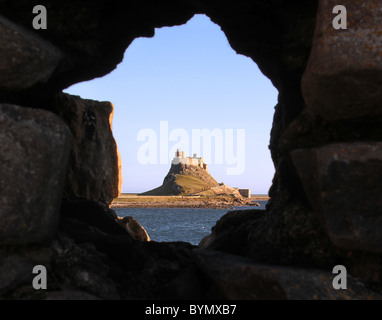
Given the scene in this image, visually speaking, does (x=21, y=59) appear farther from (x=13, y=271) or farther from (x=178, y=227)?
(x=178, y=227)

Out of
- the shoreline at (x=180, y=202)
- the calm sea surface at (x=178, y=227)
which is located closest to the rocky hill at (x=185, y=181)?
the shoreline at (x=180, y=202)

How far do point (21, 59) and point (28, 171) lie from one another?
1.65 meters

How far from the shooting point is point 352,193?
591 centimetres

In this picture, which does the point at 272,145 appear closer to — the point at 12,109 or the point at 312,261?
the point at 312,261

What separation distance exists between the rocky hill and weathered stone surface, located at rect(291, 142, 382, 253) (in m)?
162

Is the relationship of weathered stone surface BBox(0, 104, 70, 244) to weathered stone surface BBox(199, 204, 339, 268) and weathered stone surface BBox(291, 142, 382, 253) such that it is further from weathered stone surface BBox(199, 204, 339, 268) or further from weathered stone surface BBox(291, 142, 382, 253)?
weathered stone surface BBox(291, 142, 382, 253)

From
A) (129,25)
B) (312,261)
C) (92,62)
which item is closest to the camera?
(312,261)

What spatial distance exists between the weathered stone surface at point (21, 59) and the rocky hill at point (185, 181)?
6367 inches

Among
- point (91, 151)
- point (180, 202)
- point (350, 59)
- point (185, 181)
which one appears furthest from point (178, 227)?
point (185, 181)

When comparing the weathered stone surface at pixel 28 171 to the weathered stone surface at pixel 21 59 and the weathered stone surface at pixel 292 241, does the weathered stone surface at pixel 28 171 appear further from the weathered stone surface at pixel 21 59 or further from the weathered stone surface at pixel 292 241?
the weathered stone surface at pixel 292 241

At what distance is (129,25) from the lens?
8.97m
